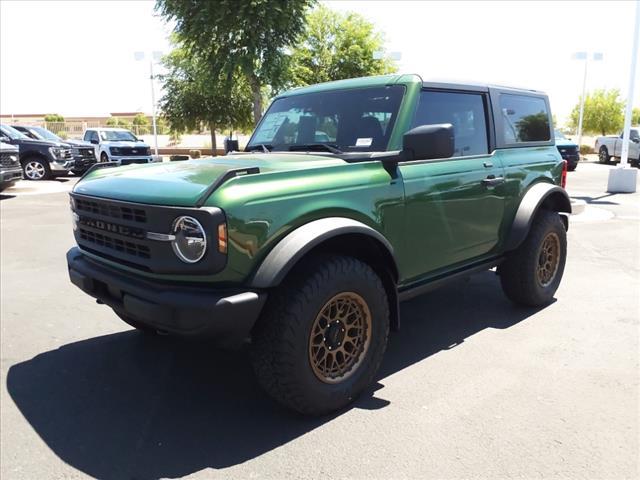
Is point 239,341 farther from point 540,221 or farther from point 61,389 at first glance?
point 540,221

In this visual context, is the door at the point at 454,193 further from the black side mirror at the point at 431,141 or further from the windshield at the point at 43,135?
the windshield at the point at 43,135

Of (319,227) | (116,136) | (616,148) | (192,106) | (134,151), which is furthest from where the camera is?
(192,106)

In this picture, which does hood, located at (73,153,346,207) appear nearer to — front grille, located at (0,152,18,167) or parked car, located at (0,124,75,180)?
front grille, located at (0,152,18,167)

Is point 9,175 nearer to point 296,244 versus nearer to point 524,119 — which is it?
point 524,119

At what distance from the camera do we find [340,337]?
3.12m

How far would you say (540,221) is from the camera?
15.5 feet

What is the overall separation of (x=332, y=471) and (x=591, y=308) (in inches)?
135

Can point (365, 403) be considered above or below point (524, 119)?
below

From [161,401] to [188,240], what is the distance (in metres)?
1.24

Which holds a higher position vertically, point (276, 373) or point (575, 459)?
point (276, 373)

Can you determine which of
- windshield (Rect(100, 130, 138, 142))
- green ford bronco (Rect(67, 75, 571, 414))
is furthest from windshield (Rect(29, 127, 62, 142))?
A: green ford bronco (Rect(67, 75, 571, 414))

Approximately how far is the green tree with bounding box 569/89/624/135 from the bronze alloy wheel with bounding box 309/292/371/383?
152 feet

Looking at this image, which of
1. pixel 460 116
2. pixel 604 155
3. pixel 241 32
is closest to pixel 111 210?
pixel 460 116

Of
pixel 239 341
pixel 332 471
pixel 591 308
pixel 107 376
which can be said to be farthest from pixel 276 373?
pixel 591 308
